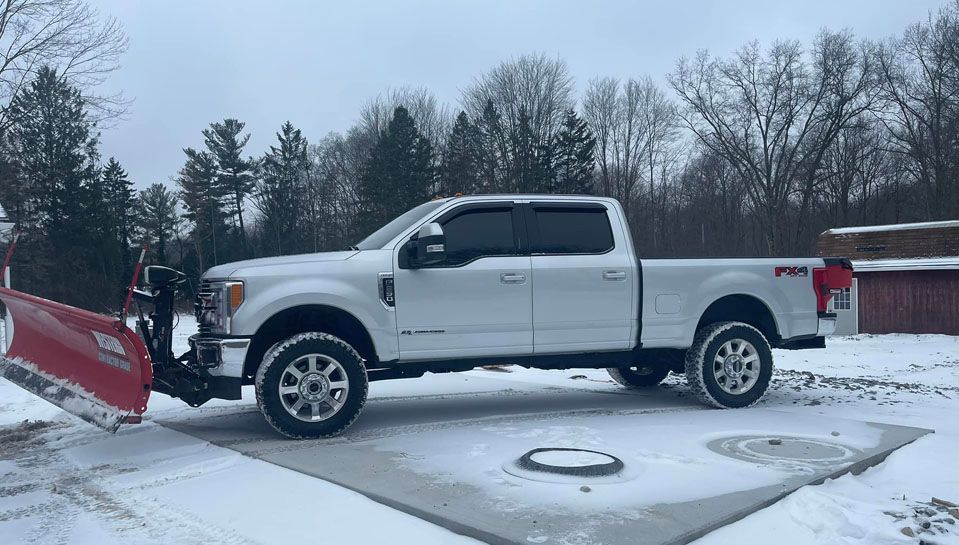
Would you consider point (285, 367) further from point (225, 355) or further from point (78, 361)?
point (78, 361)

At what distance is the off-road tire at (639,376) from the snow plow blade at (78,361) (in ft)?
18.2

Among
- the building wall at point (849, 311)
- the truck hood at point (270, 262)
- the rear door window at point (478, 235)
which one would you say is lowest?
the building wall at point (849, 311)

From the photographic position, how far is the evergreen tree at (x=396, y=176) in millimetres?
42312

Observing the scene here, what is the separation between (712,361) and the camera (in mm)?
7512

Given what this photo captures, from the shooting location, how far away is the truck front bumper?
19.7 feet

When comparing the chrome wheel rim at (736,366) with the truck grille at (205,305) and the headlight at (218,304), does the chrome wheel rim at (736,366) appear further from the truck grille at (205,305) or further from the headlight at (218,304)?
the truck grille at (205,305)

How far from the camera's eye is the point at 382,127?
51.7 meters

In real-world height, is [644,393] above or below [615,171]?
below

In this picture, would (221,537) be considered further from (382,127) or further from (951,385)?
(382,127)

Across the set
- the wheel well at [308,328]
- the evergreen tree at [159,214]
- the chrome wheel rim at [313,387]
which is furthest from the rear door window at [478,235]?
the evergreen tree at [159,214]

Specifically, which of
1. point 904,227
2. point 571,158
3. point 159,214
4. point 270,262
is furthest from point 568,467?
point 159,214

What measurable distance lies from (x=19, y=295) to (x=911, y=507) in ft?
24.5

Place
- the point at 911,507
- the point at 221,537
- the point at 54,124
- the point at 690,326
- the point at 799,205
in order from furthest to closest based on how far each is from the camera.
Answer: the point at 799,205 → the point at 54,124 → the point at 690,326 → the point at 911,507 → the point at 221,537

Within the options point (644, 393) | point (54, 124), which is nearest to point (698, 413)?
point (644, 393)
